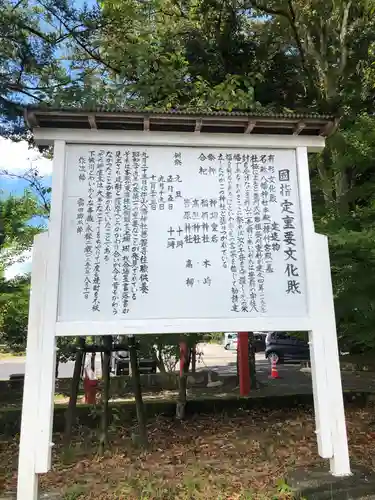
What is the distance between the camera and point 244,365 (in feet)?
30.6

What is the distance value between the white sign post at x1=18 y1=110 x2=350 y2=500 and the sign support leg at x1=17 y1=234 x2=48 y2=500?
70 mm

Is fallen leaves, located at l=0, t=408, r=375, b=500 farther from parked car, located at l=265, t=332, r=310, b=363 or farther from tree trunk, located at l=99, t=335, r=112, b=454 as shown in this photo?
parked car, located at l=265, t=332, r=310, b=363

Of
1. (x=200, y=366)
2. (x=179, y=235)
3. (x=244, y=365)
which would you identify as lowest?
(x=200, y=366)

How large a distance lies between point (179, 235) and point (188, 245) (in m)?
0.14

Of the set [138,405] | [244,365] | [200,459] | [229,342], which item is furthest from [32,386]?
[229,342]

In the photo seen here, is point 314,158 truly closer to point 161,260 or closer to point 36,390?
point 161,260

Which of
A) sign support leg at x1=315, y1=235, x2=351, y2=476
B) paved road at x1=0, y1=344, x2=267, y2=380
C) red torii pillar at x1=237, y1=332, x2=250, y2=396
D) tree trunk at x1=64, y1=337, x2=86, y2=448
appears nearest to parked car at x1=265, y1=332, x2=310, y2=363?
paved road at x1=0, y1=344, x2=267, y2=380

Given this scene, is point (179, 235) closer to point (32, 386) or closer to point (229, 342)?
point (32, 386)

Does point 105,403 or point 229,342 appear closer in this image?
point 105,403

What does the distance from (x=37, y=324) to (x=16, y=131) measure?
395 cm

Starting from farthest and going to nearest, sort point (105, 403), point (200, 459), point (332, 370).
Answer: point (105, 403) < point (200, 459) < point (332, 370)

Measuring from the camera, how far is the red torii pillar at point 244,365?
30.3 feet

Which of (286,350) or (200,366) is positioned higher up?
(286,350)

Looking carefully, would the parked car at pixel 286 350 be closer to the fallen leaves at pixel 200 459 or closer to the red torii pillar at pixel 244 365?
the red torii pillar at pixel 244 365
